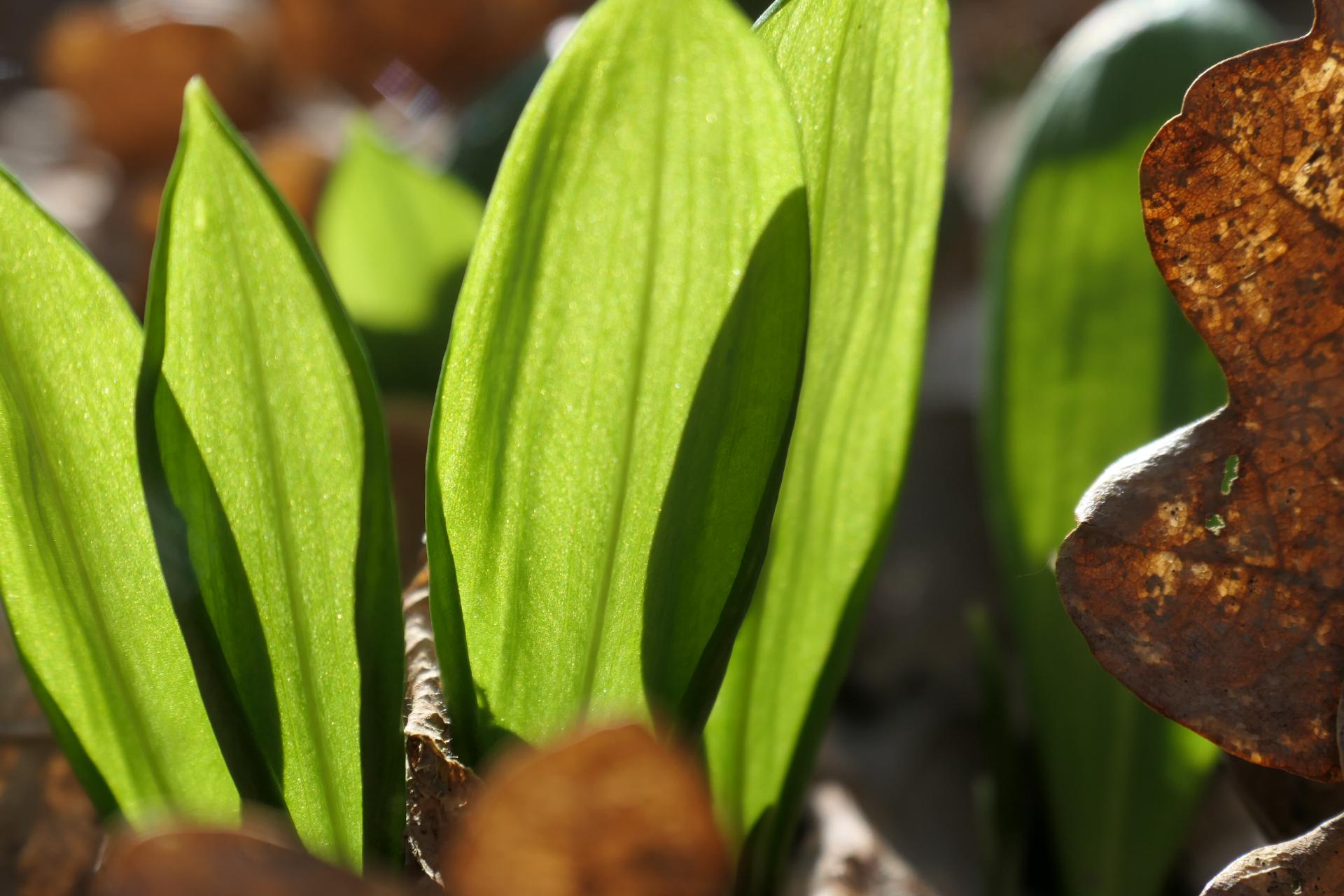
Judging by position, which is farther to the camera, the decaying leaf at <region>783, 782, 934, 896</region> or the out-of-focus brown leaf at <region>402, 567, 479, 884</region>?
the decaying leaf at <region>783, 782, 934, 896</region>

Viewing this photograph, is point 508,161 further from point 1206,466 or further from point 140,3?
point 140,3

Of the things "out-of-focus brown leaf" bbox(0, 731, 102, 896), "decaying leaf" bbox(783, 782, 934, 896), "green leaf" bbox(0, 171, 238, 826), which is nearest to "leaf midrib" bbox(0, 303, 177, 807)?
"green leaf" bbox(0, 171, 238, 826)

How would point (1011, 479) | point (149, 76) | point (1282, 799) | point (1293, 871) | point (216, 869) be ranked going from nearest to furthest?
point (216, 869), point (1293, 871), point (1282, 799), point (1011, 479), point (149, 76)

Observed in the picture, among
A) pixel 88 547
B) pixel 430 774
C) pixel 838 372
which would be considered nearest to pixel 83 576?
pixel 88 547

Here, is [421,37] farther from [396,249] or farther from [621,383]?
[621,383]

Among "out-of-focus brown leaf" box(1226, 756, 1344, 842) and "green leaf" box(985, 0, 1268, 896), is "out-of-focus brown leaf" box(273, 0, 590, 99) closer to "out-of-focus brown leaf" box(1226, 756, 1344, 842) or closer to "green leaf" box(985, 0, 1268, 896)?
"green leaf" box(985, 0, 1268, 896)

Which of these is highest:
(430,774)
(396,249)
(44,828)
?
(396,249)

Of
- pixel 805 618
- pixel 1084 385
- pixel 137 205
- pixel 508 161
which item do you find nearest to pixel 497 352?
pixel 508 161
